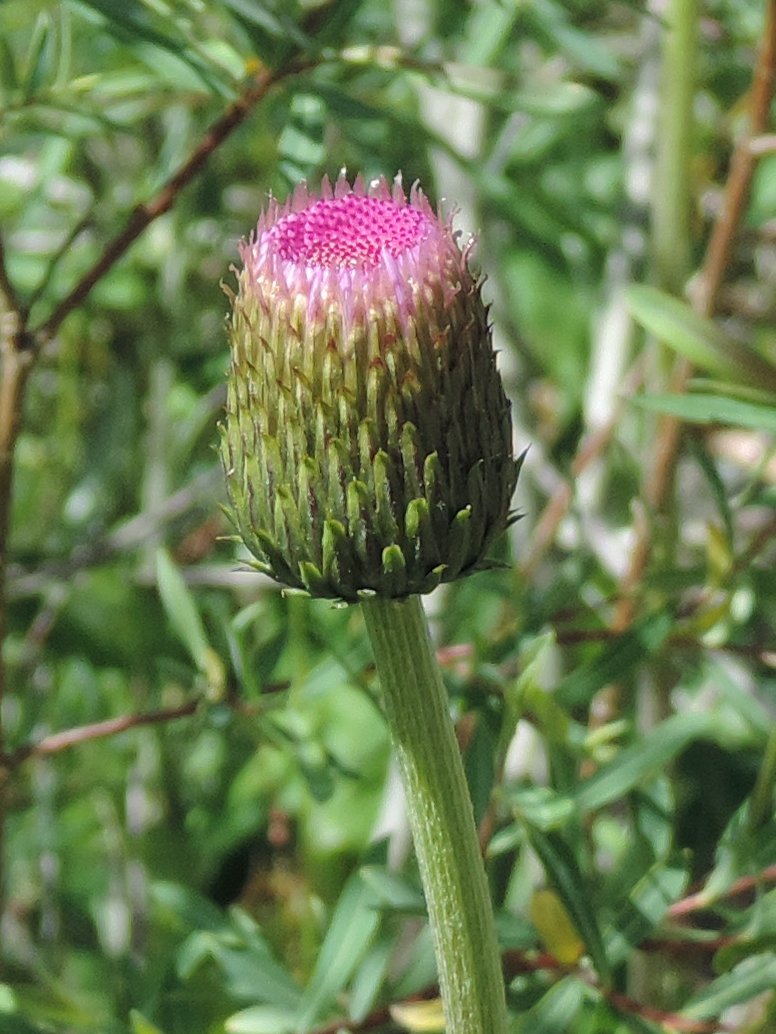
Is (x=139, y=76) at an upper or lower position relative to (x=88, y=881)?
upper

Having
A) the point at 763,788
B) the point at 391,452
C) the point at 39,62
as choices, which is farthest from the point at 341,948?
the point at 39,62

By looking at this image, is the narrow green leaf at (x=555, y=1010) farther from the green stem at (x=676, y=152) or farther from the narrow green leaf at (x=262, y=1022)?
the green stem at (x=676, y=152)

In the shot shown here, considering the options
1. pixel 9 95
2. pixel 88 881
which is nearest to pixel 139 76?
pixel 9 95

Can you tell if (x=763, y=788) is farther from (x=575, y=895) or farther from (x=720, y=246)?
(x=720, y=246)

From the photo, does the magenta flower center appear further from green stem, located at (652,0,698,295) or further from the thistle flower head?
green stem, located at (652,0,698,295)

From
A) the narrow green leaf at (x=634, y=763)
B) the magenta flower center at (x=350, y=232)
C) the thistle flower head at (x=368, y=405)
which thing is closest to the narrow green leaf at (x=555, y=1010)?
the narrow green leaf at (x=634, y=763)

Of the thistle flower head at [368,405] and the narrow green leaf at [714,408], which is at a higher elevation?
the thistle flower head at [368,405]

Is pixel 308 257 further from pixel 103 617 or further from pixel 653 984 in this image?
pixel 103 617
